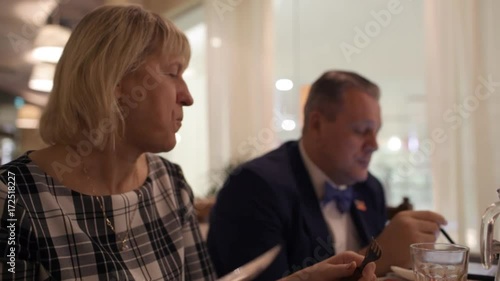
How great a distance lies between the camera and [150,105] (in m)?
1.07

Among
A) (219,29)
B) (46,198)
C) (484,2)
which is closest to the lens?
(46,198)

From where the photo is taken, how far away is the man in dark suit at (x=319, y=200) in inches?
52.6

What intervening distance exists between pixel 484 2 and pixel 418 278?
1834 millimetres

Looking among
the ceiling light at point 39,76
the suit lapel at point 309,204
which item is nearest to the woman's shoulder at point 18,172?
the suit lapel at point 309,204

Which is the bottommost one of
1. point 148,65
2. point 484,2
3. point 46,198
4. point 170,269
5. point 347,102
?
point 170,269

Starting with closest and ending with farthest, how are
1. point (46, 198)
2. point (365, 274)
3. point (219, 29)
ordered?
point (365, 274) < point (46, 198) < point (219, 29)

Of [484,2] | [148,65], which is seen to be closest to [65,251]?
[148,65]

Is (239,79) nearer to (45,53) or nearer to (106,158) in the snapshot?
(45,53)

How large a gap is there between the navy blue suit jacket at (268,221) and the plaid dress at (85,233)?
0.19m

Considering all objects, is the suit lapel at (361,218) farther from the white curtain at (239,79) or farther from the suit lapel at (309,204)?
the white curtain at (239,79)

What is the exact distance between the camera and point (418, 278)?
0.88 meters

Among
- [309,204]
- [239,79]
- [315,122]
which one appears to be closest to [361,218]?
[309,204]

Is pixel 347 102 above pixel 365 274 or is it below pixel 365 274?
above

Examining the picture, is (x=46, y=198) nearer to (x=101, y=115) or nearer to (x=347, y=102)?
(x=101, y=115)
